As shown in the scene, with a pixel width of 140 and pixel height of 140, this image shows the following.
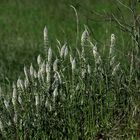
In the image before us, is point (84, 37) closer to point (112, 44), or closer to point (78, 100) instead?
point (112, 44)

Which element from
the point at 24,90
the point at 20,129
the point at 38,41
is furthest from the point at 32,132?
the point at 38,41

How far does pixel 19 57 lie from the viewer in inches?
464

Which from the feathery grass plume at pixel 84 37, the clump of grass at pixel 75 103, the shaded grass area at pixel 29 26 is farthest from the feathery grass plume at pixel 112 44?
the shaded grass area at pixel 29 26

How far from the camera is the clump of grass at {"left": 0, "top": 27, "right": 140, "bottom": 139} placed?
16.6 ft

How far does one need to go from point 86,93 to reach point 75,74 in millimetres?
184

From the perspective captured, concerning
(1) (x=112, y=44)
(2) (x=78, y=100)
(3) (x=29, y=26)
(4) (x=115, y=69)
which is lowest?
(3) (x=29, y=26)

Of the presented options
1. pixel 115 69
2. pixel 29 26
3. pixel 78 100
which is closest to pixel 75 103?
pixel 78 100

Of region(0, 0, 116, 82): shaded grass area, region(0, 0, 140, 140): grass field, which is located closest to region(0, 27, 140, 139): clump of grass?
region(0, 0, 140, 140): grass field

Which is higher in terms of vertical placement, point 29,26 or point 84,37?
point 84,37

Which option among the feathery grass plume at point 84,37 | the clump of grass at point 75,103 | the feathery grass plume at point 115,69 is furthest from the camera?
the feathery grass plume at point 115,69

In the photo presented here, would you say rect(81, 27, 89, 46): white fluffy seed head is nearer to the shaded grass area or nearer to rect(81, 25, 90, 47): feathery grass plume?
rect(81, 25, 90, 47): feathery grass plume

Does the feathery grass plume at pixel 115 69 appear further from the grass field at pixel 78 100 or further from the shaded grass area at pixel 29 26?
the shaded grass area at pixel 29 26

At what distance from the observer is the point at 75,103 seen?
16.8 ft

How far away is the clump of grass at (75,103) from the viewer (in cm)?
505
